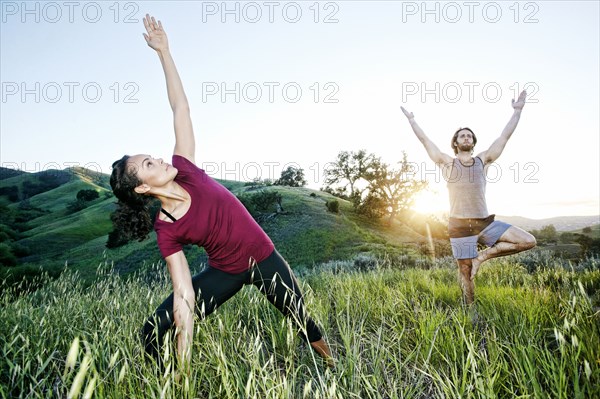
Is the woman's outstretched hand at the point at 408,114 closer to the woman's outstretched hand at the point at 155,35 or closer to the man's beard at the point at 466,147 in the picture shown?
the man's beard at the point at 466,147

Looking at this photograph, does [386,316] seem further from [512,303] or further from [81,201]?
[81,201]

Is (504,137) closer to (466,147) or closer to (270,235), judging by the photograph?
(466,147)

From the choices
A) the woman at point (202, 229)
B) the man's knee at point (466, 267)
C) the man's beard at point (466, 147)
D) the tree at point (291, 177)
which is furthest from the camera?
the tree at point (291, 177)

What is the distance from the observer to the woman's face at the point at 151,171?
2.89 m

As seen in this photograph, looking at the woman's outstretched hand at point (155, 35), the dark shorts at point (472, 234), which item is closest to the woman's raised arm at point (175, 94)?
the woman's outstretched hand at point (155, 35)

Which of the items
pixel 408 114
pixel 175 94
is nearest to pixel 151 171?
pixel 175 94

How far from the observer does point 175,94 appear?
3.27 meters

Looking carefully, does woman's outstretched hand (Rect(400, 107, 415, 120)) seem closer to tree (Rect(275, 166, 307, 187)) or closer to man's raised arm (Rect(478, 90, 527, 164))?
man's raised arm (Rect(478, 90, 527, 164))

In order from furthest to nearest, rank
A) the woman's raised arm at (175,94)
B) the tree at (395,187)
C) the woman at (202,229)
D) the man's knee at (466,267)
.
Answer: the tree at (395,187) < the man's knee at (466,267) < the woman's raised arm at (175,94) < the woman at (202,229)

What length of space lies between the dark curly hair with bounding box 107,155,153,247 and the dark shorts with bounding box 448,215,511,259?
405 centimetres

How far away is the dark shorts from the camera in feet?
15.1

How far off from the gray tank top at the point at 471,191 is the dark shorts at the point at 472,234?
90 mm

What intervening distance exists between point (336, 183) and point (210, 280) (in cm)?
4706

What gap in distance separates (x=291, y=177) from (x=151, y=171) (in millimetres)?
63941
